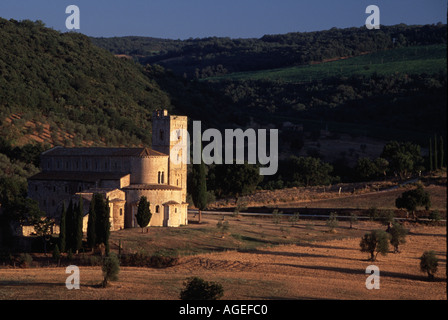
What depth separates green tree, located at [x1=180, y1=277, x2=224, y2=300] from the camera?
30.4 m

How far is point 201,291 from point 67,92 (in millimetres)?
77110

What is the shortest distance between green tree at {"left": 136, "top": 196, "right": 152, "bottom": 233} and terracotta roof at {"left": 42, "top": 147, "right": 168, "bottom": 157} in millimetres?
4925

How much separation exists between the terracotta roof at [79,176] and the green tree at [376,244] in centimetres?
1832

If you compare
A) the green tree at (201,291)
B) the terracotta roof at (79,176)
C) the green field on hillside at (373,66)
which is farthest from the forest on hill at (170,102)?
the green tree at (201,291)

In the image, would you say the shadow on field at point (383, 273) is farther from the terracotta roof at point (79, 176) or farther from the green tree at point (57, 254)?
Answer: the terracotta roof at point (79, 176)

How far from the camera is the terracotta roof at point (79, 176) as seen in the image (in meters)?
51.6

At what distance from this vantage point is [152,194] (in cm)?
4956

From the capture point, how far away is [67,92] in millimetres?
102562

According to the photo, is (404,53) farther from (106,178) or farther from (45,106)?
(106,178)

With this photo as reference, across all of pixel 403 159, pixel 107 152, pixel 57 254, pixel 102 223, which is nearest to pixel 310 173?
pixel 403 159

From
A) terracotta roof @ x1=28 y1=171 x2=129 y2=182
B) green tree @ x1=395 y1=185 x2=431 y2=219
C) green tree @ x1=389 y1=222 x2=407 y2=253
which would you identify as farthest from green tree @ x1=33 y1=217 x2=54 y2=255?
green tree @ x1=395 y1=185 x2=431 y2=219

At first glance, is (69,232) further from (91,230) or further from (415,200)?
(415,200)
